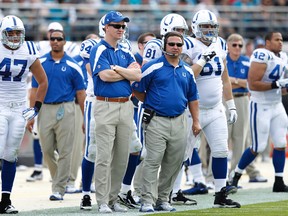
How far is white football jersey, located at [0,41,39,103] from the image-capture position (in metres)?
10.1

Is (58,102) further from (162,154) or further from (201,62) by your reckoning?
(162,154)

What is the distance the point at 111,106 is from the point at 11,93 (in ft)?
3.40

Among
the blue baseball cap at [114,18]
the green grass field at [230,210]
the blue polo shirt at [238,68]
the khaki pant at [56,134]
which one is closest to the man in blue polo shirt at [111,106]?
the blue baseball cap at [114,18]

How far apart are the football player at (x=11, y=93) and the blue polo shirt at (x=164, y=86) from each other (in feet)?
3.74

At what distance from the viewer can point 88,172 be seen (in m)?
10.7

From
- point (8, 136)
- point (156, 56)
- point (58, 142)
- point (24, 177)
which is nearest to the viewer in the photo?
point (8, 136)

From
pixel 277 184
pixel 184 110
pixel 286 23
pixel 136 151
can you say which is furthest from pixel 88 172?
pixel 286 23

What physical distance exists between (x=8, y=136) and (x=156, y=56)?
1.83m

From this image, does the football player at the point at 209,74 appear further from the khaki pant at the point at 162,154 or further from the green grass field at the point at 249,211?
the khaki pant at the point at 162,154

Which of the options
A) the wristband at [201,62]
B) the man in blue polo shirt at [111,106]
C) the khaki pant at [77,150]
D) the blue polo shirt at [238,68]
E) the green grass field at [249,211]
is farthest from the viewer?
the blue polo shirt at [238,68]

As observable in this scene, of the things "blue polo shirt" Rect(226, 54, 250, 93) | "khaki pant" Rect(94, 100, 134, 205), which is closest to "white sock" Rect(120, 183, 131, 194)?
"khaki pant" Rect(94, 100, 134, 205)

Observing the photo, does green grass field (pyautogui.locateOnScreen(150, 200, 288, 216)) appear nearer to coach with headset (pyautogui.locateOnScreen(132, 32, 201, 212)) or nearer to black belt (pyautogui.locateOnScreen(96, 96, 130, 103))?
coach with headset (pyautogui.locateOnScreen(132, 32, 201, 212))

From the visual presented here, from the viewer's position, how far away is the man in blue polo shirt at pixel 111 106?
9.94 metres

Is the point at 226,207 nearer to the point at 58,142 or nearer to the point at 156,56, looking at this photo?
the point at 156,56
